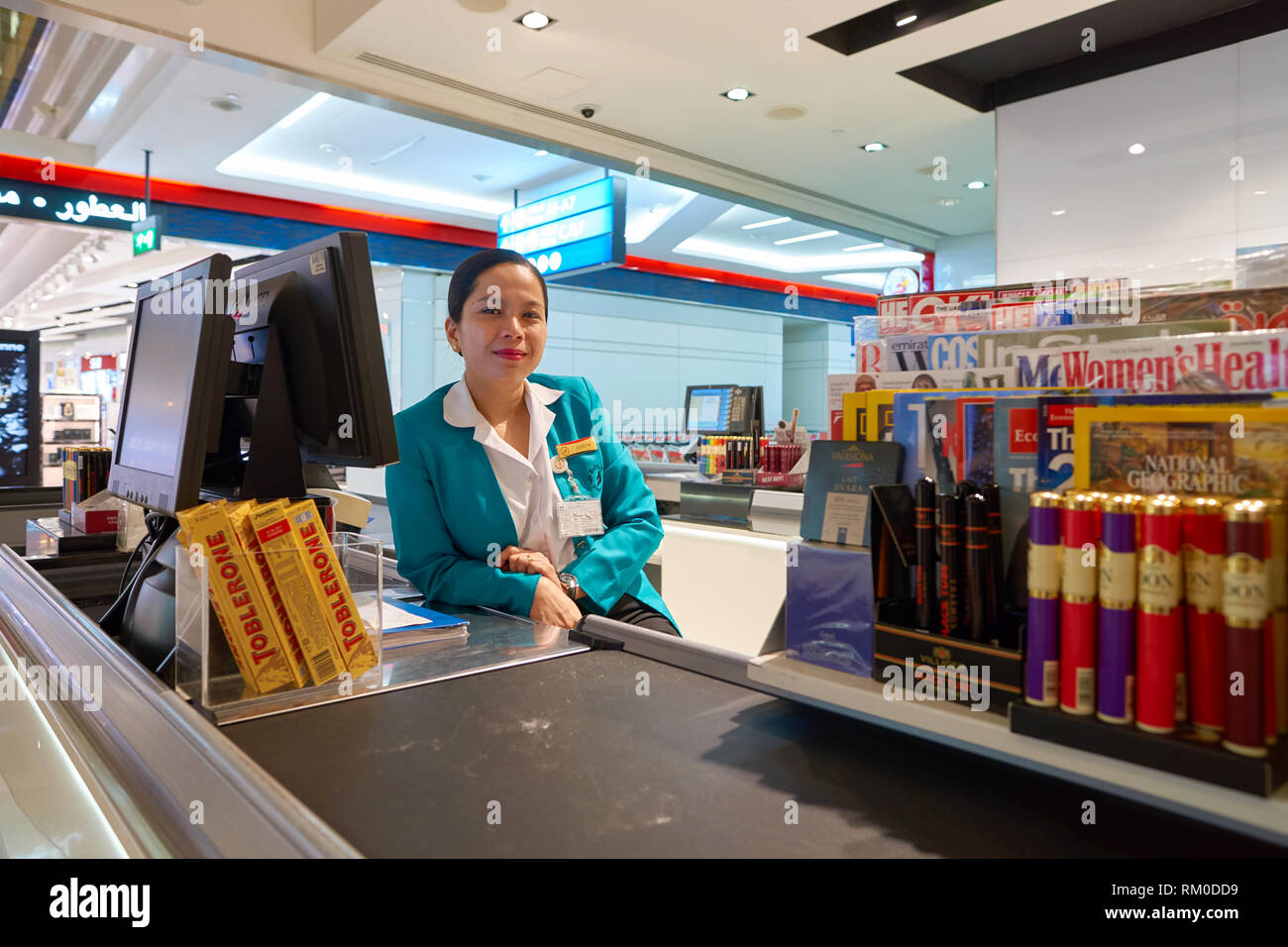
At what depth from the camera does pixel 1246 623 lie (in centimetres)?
64

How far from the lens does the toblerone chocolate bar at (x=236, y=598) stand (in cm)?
106

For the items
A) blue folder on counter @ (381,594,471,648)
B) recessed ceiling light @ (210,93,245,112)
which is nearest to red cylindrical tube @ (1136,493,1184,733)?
blue folder on counter @ (381,594,471,648)

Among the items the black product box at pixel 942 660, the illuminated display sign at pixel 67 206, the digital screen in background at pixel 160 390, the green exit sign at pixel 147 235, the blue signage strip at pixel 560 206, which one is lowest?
the black product box at pixel 942 660

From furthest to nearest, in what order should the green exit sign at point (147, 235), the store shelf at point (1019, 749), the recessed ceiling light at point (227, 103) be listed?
the green exit sign at point (147, 235), the recessed ceiling light at point (227, 103), the store shelf at point (1019, 749)

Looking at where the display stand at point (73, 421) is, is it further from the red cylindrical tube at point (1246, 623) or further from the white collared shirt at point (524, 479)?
the red cylindrical tube at point (1246, 623)

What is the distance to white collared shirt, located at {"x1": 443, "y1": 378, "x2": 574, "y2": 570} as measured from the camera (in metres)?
1.88

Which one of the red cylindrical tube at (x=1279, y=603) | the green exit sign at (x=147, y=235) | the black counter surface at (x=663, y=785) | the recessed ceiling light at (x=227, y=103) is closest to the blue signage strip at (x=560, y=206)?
the recessed ceiling light at (x=227, y=103)

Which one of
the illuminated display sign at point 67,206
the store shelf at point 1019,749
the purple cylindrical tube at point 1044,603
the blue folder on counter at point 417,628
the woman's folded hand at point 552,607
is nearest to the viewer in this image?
the store shelf at point 1019,749

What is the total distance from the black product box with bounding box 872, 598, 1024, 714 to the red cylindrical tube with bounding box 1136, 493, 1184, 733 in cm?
11

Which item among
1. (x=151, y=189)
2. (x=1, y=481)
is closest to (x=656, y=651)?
(x=1, y=481)

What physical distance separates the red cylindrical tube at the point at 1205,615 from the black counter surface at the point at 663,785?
13cm

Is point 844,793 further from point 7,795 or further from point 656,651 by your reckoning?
point 7,795

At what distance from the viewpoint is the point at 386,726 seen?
997 millimetres
